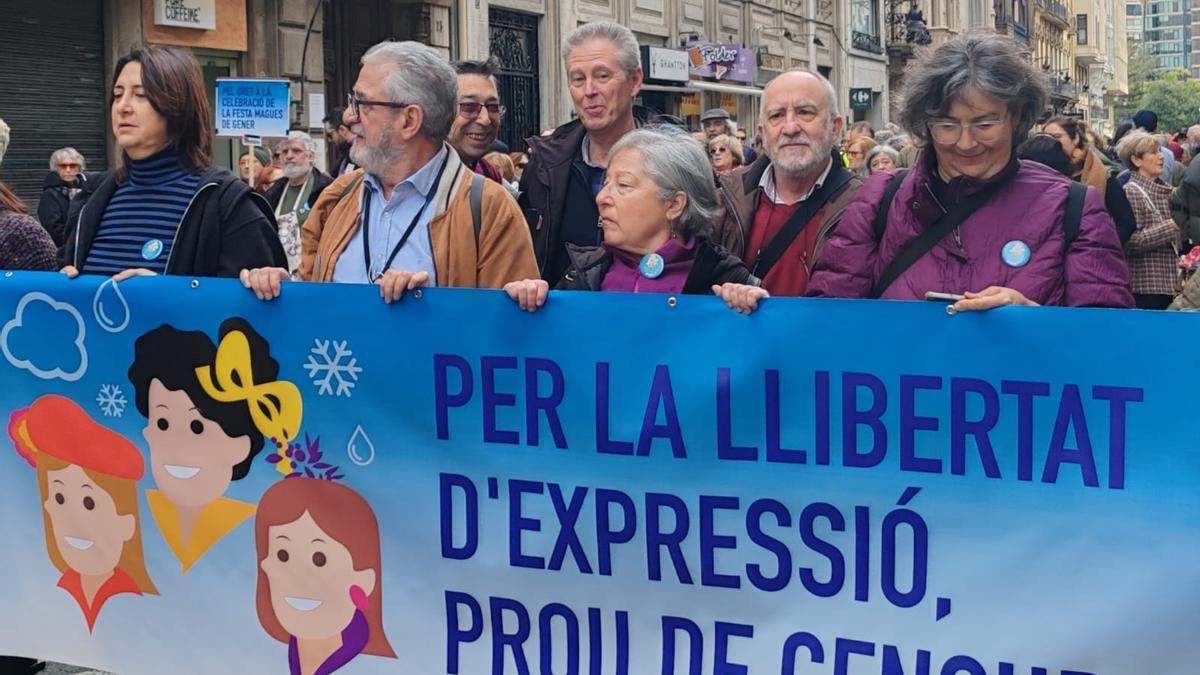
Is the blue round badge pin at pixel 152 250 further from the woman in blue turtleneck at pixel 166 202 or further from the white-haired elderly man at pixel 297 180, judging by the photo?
the white-haired elderly man at pixel 297 180

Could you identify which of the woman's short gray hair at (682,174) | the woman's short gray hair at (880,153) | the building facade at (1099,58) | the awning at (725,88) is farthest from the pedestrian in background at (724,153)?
the building facade at (1099,58)

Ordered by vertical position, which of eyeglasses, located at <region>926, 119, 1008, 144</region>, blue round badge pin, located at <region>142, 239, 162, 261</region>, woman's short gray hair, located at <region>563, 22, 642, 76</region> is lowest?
blue round badge pin, located at <region>142, 239, 162, 261</region>

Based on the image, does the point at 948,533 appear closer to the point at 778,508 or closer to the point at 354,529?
the point at 778,508

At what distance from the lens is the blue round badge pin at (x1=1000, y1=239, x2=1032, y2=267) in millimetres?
2988

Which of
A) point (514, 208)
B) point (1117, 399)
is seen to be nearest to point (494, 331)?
point (514, 208)

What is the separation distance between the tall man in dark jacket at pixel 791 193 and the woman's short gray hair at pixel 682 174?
289mm

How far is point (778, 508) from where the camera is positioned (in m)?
2.86

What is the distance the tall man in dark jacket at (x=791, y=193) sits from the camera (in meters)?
3.73

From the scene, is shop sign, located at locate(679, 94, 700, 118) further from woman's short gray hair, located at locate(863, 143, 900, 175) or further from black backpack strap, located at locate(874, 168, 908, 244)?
black backpack strap, located at locate(874, 168, 908, 244)

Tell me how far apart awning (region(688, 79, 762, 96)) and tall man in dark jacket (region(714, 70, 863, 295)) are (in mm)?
21874

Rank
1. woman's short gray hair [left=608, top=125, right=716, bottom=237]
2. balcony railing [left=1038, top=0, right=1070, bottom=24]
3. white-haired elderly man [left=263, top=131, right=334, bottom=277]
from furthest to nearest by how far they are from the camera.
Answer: balcony railing [left=1038, top=0, right=1070, bottom=24], white-haired elderly man [left=263, top=131, right=334, bottom=277], woman's short gray hair [left=608, top=125, right=716, bottom=237]

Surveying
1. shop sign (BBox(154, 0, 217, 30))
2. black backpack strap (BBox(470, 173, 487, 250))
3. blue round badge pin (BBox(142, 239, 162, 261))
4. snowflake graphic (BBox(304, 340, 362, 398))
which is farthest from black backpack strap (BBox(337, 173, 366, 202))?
shop sign (BBox(154, 0, 217, 30))

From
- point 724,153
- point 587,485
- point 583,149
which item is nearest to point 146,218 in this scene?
point 583,149

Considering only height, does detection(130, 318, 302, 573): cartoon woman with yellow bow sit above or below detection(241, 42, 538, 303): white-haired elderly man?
below
